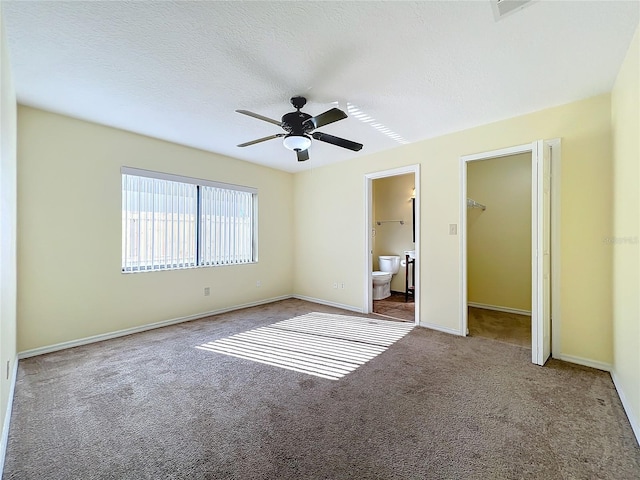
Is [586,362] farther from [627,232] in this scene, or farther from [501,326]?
[627,232]

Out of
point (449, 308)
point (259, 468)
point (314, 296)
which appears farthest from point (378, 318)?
point (259, 468)

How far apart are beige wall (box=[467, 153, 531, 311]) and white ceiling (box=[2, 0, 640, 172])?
70.5 inches

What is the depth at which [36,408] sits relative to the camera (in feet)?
6.58

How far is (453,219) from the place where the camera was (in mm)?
3568

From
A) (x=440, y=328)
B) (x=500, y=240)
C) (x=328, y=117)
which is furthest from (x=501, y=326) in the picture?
(x=328, y=117)

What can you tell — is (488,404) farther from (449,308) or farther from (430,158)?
(430,158)

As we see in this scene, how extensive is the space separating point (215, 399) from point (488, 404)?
197 centimetres

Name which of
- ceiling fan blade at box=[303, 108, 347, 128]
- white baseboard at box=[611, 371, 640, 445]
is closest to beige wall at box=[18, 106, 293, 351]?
ceiling fan blade at box=[303, 108, 347, 128]

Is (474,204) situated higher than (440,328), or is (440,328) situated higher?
(474,204)

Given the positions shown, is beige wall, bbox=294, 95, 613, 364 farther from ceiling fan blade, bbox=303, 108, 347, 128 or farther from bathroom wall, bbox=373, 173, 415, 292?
ceiling fan blade, bbox=303, 108, 347, 128

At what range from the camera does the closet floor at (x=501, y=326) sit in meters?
3.34

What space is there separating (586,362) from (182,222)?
4.88m

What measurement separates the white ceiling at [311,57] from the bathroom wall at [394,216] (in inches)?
111

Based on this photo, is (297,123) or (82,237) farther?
(82,237)
